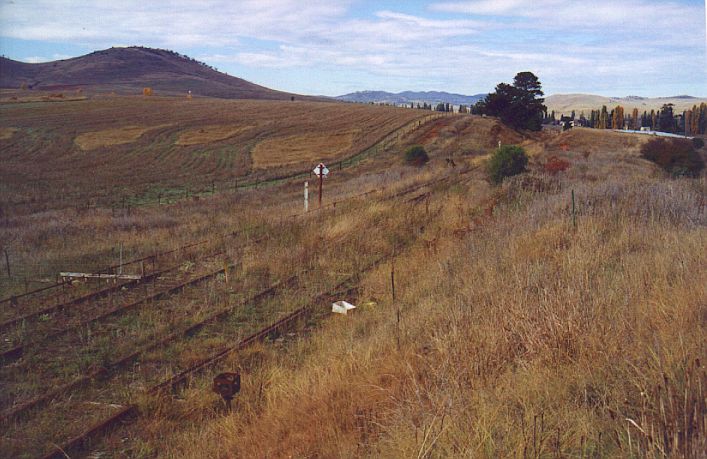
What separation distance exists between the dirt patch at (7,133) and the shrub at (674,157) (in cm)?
4853

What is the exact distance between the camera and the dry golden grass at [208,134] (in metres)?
54.4

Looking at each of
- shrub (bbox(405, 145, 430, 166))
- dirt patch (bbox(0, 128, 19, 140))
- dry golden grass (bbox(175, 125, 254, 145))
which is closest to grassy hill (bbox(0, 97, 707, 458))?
shrub (bbox(405, 145, 430, 166))

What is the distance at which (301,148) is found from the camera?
5141cm

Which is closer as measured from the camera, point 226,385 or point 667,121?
point 226,385

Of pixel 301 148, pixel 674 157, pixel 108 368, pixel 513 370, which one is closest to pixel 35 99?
pixel 301 148

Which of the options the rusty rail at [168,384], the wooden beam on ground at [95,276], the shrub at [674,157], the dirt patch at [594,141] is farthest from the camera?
the dirt patch at [594,141]

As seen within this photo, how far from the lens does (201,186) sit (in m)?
34.5

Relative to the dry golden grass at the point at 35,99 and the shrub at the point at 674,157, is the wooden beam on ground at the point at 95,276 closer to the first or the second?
the shrub at the point at 674,157

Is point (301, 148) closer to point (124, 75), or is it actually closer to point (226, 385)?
point (226, 385)

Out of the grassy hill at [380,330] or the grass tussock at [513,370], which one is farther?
the grassy hill at [380,330]

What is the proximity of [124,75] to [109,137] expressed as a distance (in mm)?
113750

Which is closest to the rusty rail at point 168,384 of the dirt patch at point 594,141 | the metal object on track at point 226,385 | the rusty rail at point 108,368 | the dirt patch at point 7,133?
the rusty rail at point 108,368

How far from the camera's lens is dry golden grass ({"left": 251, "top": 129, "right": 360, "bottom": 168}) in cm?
4618

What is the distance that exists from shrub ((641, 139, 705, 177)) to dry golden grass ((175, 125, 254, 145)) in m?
35.2
